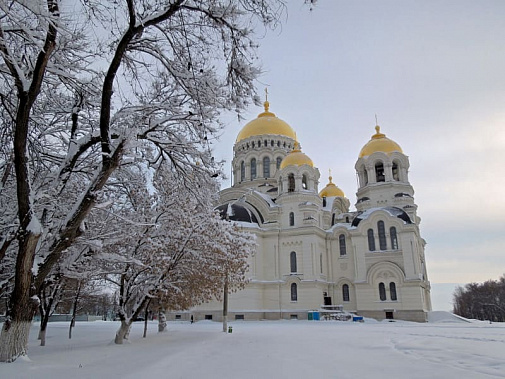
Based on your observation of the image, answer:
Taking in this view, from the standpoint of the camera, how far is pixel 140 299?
43.7ft

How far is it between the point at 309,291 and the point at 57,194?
25.7 meters

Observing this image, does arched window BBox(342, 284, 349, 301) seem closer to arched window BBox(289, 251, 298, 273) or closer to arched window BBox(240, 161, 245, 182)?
arched window BBox(289, 251, 298, 273)

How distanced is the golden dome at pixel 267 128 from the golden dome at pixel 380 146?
27.7 feet

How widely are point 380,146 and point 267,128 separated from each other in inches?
477

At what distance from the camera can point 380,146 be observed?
3703 cm

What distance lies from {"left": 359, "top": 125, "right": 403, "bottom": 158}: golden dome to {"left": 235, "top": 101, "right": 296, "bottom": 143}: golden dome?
845 cm

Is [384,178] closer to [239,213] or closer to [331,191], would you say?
[331,191]

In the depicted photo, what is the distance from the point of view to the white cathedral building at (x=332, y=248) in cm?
3133

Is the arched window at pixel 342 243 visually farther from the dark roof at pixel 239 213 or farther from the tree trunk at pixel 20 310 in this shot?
the tree trunk at pixel 20 310

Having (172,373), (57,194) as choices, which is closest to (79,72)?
(57,194)

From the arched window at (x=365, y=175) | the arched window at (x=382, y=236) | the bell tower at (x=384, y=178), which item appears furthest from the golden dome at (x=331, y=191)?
the arched window at (x=382, y=236)

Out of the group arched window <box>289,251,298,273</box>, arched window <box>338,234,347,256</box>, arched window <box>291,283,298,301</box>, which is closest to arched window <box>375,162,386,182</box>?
arched window <box>338,234,347,256</box>

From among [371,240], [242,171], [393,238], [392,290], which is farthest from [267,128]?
[392,290]

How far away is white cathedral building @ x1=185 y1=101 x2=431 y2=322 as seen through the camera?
103 ft
